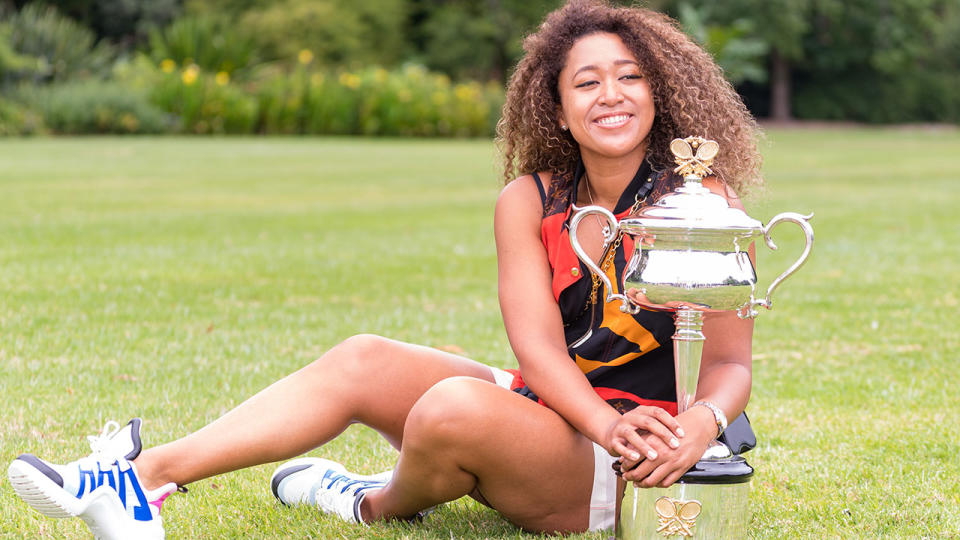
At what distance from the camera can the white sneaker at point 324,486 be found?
274 centimetres

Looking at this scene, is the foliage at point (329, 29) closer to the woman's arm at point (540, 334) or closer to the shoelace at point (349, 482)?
the shoelace at point (349, 482)

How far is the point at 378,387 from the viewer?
267cm

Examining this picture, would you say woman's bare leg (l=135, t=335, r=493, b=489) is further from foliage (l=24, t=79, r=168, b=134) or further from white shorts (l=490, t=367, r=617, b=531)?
foliage (l=24, t=79, r=168, b=134)

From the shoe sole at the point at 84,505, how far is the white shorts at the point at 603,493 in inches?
35.9

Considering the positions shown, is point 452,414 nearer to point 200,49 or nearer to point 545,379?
point 545,379

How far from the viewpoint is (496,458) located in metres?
2.42

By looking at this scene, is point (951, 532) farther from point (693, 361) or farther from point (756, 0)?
point (756, 0)

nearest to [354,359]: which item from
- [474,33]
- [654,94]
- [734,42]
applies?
[654,94]

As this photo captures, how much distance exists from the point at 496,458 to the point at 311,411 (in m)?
0.44

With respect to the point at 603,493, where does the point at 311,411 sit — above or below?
above

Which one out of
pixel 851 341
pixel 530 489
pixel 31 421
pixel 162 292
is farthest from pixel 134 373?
pixel 851 341

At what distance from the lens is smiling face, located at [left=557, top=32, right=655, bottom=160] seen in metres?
2.62

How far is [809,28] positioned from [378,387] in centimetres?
4084

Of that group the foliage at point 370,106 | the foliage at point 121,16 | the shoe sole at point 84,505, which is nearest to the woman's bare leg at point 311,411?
the shoe sole at point 84,505
